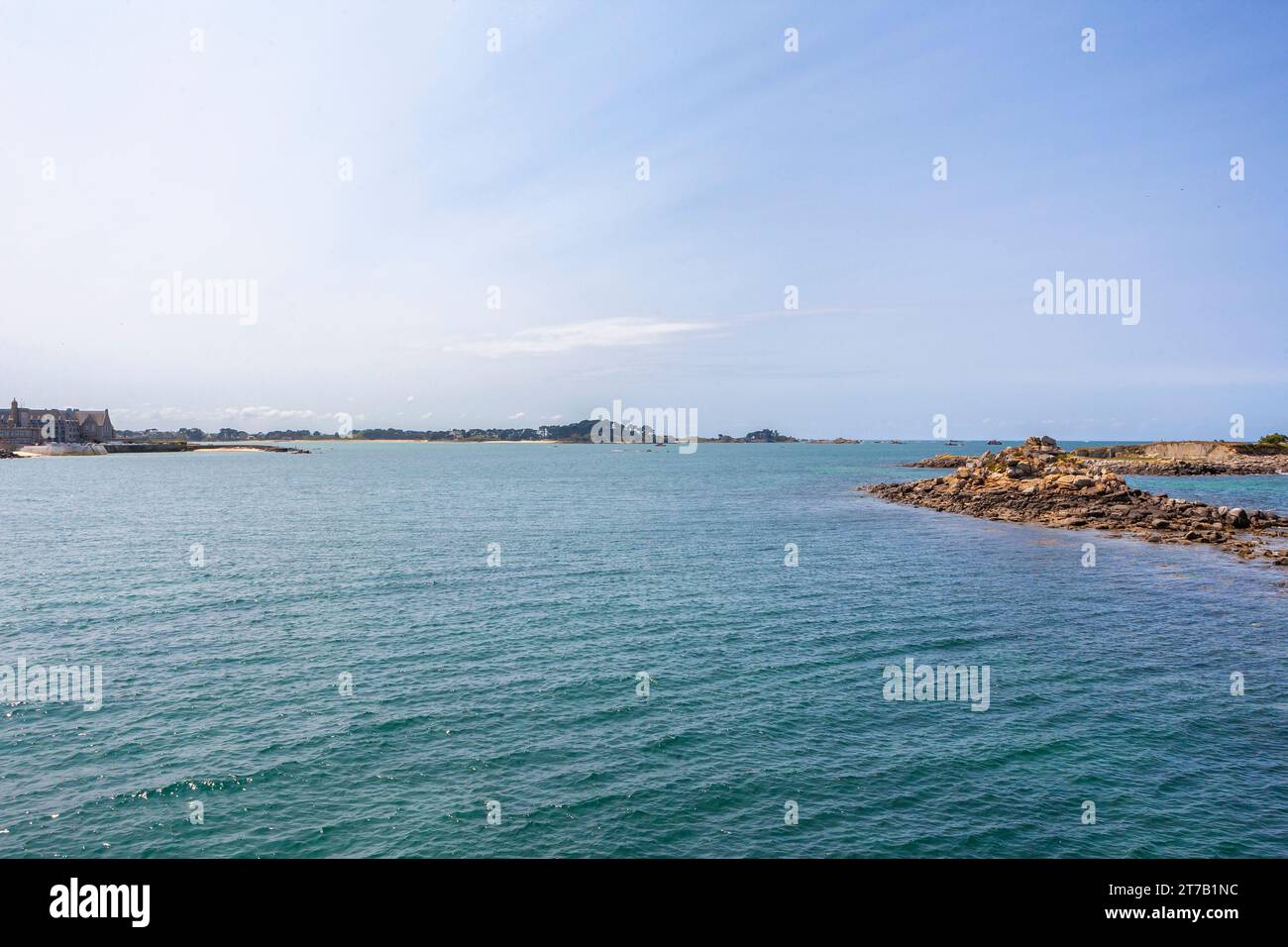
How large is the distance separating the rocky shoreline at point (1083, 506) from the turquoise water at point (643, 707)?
914cm

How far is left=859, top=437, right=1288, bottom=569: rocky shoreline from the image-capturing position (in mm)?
63625

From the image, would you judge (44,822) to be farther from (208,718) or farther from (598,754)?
(598,754)

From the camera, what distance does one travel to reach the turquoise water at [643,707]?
61.2 feet

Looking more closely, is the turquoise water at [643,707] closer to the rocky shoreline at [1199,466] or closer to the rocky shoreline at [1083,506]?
the rocky shoreline at [1083,506]

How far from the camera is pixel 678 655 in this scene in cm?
3250

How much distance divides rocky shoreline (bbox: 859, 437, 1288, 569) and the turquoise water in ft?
30.0

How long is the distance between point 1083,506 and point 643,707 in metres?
68.3

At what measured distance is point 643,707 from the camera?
2636cm

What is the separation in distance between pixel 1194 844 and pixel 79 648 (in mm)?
39317
